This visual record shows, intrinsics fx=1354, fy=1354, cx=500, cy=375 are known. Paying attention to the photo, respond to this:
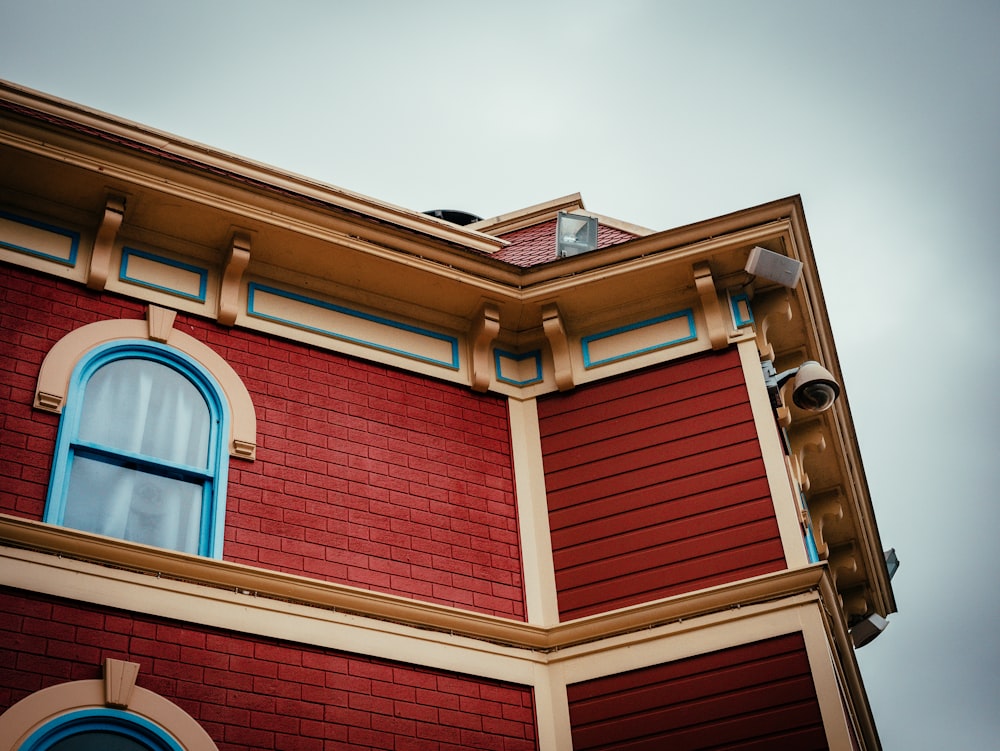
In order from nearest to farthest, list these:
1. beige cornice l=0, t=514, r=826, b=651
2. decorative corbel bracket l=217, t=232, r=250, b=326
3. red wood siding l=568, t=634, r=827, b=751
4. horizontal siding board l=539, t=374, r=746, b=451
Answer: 1. beige cornice l=0, t=514, r=826, b=651
2. red wood siding l=568, t=634, r=827, b=751
3. decorative corbel bracket l=217, t=232, r=250, b=326
4. horizontal siding board l=539, t=374, r=746, b=451

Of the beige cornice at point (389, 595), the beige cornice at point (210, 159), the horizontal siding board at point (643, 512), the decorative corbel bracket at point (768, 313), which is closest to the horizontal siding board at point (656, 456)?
the horizontal siding board at point (643, 512)

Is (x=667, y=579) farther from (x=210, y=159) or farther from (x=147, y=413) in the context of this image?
(x=210, y=159)

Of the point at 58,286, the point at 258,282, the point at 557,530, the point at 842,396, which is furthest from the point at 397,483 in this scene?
the point at 842,396

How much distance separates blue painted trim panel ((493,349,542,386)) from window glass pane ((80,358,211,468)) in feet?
8.91

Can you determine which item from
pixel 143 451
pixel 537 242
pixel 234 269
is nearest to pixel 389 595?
pixel 143 451

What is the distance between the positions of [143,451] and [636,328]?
4.28 metres

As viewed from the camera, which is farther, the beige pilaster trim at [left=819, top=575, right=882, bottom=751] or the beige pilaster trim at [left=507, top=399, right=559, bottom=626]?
the beige pilaster trim at [left=507, top=399, right=559, bottom=626]

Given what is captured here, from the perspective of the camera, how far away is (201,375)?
391 inches

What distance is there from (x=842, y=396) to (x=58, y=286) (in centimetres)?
694

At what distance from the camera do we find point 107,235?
10.1 metres

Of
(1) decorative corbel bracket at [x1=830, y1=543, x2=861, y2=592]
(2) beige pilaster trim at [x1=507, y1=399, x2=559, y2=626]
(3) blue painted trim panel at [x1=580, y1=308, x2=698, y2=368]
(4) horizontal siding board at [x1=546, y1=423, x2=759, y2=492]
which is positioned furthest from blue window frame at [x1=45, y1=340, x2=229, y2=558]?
(1) decorative corbel bracket at [x1=830, y1=543, x2=861, y2=592]

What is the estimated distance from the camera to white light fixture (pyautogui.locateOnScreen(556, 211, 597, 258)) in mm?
12438

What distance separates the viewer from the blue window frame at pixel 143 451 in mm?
8938

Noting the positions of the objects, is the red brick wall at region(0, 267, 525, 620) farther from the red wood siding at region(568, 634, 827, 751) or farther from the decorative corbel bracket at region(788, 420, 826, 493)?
the decorative corbel bracket at region(788, 420, 826, 493)
